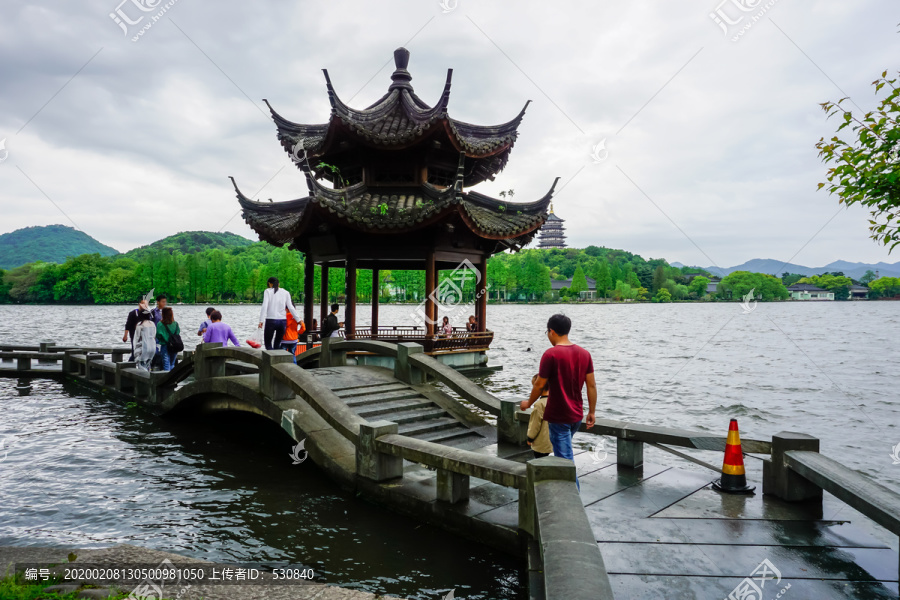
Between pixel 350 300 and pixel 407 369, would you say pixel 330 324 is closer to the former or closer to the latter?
pixel 350 300

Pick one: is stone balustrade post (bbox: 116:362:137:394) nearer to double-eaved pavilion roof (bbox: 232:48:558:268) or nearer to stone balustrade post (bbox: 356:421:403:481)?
double-eaved pavilion roof (bbox: 232:48:558:268)

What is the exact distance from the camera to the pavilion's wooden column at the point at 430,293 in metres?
16.6

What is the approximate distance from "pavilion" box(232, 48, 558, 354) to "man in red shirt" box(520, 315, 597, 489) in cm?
981

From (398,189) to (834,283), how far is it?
7371 inches

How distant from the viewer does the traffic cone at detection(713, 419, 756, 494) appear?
6.43 m

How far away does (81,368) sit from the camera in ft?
59.7

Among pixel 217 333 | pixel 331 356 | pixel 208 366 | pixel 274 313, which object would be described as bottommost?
pixel 208 366

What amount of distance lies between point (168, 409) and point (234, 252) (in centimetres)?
11892

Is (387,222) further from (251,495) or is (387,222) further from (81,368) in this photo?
(81,368)

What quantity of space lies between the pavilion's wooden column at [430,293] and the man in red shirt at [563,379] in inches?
437

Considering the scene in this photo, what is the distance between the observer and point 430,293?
17156mm

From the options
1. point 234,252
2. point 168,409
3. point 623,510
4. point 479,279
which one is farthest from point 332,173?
point 234,252

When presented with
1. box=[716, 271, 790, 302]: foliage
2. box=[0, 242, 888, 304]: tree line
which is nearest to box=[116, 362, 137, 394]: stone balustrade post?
box=[0, 242, 888, 304]: tree line

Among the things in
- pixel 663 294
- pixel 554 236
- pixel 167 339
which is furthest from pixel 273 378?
pixel 554 236
